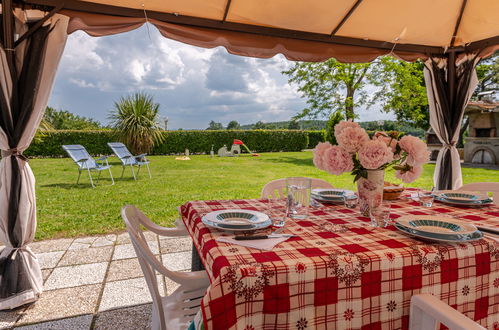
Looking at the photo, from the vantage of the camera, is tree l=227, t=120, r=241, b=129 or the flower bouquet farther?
tree l=227, t=120, r=241, b=129

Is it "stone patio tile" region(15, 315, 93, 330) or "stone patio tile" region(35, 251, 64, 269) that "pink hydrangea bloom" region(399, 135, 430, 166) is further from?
"stone patio tile" region(35, 251, 64, 269)

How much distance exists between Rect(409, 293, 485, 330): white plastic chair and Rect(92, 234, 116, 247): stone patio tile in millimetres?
2741

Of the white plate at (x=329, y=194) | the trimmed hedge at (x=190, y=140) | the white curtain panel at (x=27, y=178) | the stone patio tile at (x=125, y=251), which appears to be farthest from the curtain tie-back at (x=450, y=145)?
the trimmed hedge at (x=190, y=140)

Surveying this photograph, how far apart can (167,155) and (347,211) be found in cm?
1104

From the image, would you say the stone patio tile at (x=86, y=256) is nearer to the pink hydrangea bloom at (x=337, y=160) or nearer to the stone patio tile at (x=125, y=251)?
the stone patio tile at (x=125, y=251)

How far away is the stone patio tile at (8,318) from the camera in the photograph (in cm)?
173

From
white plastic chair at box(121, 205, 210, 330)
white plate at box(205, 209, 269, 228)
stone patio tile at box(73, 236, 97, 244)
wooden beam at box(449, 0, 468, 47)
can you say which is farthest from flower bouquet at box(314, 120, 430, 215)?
stone patio tile at box(73, 236, 97, 244)

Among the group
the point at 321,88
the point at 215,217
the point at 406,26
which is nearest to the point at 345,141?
the point at 215,217

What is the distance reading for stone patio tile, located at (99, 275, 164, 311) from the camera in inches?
76.3

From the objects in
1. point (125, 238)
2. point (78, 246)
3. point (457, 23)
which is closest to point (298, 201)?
point (125, 238)

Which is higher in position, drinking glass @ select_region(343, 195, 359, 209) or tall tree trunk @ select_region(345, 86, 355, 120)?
tall tree trunk @ select_region(345, 86, 355, 120)

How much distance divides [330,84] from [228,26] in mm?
9343

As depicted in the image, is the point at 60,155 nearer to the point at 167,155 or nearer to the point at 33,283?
the point at 167,155

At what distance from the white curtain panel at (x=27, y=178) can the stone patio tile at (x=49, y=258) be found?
0.42 metres
